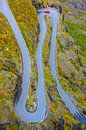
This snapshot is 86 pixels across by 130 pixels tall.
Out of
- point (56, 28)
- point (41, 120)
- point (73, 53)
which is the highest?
point (41, 120)

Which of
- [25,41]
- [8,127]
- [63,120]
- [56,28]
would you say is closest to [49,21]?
[56,28]

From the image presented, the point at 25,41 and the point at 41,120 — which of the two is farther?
the point at 25,41

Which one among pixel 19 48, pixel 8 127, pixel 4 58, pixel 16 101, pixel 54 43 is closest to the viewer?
pixel 8 127

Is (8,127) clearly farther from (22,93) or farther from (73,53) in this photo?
(73,53)

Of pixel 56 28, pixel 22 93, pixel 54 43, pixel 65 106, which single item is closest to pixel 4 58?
pixel 22 93

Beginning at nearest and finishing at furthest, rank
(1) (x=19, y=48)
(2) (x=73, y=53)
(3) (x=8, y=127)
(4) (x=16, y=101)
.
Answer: (3) (x=8, y=127), (4) (x=16, y=101), (1) (x=19, y=48), (2) (x=73, y=53)

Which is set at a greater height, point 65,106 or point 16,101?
point 16,101

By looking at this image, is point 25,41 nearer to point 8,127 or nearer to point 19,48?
point 19,48
